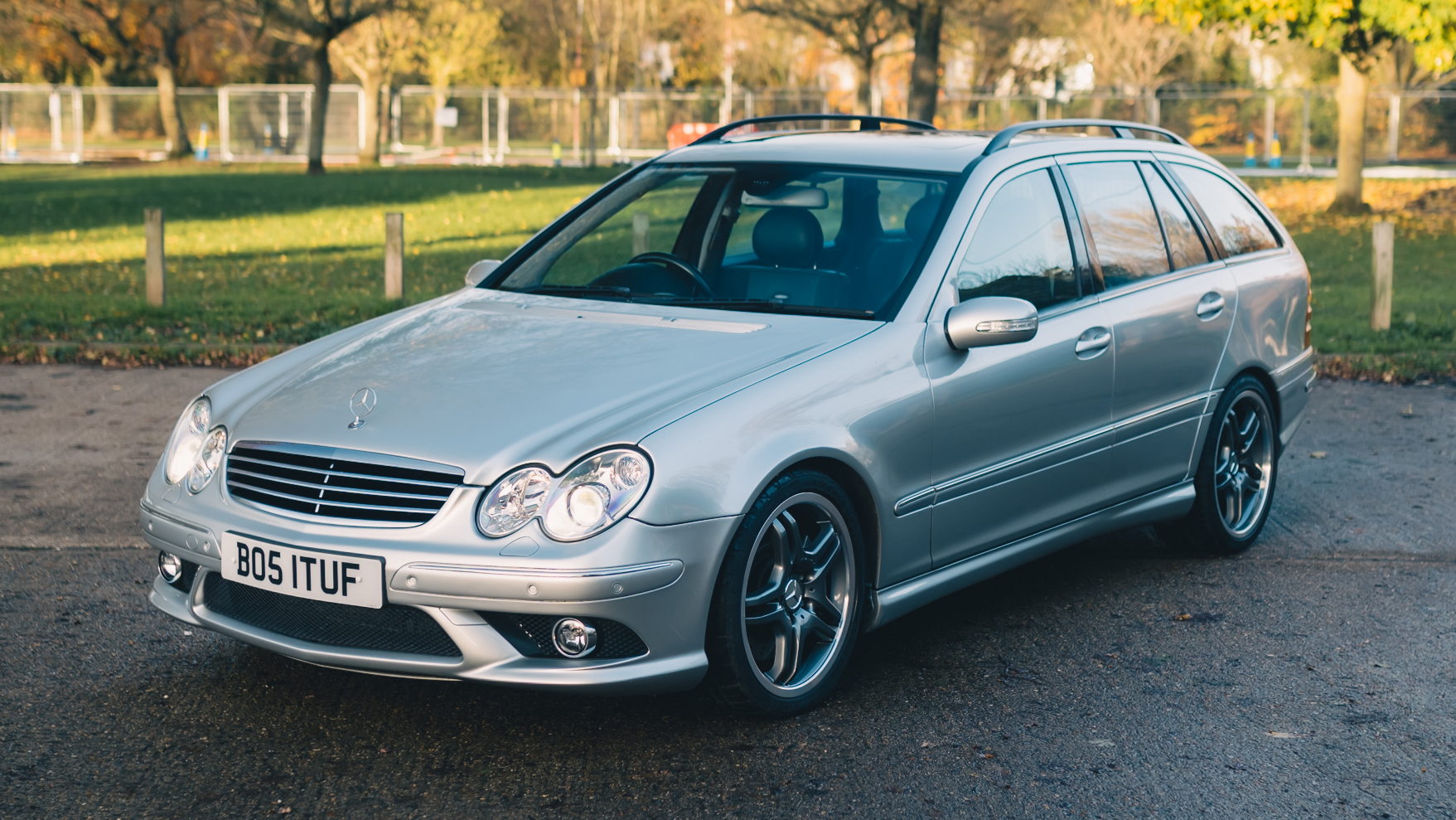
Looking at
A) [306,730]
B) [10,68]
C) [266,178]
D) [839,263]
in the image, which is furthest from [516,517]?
[10,68]

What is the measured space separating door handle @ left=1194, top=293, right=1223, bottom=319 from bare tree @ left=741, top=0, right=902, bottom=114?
25682 millimetres

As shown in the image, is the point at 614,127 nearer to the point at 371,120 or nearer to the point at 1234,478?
the point at 371,120

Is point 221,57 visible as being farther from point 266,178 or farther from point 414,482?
point 414,482

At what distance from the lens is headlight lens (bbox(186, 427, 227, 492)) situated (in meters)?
4.05

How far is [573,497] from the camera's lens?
3623 mm

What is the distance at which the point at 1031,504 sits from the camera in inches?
192

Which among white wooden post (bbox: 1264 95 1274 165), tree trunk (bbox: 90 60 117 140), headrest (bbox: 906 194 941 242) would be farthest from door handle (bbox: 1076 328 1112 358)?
tree trunk (bbox: 90 60 117 140)

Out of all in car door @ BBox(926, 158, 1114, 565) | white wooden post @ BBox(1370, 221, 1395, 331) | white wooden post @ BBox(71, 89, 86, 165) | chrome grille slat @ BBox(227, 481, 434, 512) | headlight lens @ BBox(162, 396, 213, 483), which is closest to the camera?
chrome grille slat @ BBox(227, 481, 434, 512)

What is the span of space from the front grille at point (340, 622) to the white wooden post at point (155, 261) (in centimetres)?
902

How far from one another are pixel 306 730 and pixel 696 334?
5.04 ft

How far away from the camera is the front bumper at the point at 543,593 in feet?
11.7

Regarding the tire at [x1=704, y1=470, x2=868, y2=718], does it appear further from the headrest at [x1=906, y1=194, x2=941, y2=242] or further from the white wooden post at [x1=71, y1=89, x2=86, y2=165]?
the white wooden post at [x1=71, y1=89, x2=86, y2=165]

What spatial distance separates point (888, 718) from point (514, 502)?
1.26 meters

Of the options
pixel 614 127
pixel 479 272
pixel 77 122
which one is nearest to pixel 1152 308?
pixel 479 272
